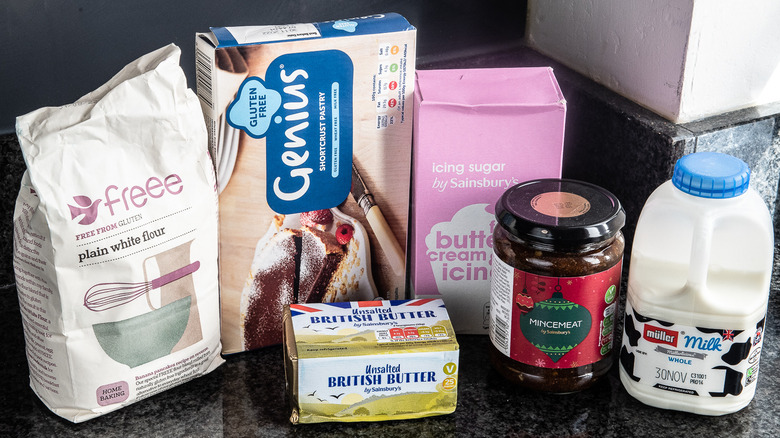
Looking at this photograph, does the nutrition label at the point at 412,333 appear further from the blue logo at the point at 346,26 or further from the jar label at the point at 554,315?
the blue logo at the point at 346,26

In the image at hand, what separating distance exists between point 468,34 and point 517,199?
1.30ft

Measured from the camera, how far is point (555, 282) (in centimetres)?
96

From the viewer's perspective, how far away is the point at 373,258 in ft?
3.66

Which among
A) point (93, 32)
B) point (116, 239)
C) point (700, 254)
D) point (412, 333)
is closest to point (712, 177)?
point (700, 254)

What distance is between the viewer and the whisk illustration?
933mm

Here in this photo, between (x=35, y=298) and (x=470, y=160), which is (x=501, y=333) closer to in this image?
(x=470, y=160)

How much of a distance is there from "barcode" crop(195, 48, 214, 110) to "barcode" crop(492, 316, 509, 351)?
1.30ft

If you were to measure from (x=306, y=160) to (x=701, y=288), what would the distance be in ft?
1.48

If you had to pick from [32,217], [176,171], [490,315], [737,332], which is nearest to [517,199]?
[490,315]

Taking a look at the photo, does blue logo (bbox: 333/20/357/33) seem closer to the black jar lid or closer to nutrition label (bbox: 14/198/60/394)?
the black jar lid

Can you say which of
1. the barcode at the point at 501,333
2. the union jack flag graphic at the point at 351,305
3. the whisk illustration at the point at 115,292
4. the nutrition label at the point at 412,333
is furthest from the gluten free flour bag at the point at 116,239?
the barcode at the point at 501,333

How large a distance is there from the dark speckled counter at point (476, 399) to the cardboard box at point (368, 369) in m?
0.02

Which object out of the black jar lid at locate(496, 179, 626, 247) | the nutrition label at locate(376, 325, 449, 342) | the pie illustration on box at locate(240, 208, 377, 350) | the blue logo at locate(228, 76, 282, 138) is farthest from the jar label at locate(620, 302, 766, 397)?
the blue logo at locate(228, 76, 282, 138)

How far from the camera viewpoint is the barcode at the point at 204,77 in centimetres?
97
